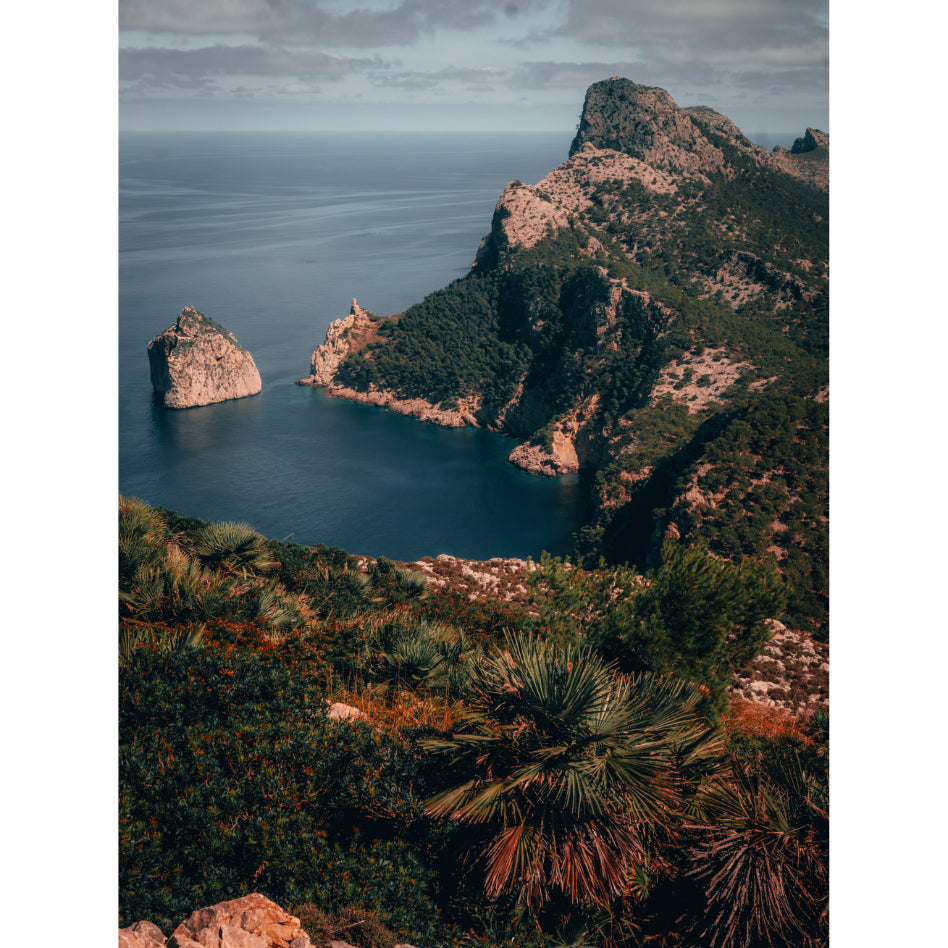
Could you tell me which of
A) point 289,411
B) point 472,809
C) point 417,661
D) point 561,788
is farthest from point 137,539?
point 289,411

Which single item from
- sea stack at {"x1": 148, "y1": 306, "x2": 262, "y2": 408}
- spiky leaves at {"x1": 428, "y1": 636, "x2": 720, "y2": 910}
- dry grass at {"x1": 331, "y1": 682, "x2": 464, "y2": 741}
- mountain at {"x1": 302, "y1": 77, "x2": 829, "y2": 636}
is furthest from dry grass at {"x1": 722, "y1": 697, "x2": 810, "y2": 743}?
sea stack at {"x1": 148, "y1": 306, "x2": 262, "y2": 408}

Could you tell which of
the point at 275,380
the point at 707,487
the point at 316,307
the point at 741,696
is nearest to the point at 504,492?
the point at 707,487

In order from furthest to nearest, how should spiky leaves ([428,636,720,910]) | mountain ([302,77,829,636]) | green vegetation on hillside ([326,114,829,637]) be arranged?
1. mountain ([302,77,829,636])
2. green vegetation on hillside ([326,114,829,637])
3. spiky leaves ([428,636,720,910])

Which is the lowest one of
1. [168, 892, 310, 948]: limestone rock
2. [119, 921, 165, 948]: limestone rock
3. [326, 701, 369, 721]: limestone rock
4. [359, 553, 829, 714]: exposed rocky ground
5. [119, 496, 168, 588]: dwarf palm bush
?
[359, 553, 829, 714]: exposed rocky ground

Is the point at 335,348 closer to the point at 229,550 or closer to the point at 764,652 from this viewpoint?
the point at 764,652

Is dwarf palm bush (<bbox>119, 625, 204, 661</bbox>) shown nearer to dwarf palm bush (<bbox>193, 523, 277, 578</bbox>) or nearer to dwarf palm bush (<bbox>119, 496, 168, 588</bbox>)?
dwarf palm bush (<bbox>119, 496, 168, 588</bbox>)

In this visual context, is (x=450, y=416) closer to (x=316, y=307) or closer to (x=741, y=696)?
(x=316, y=307)
